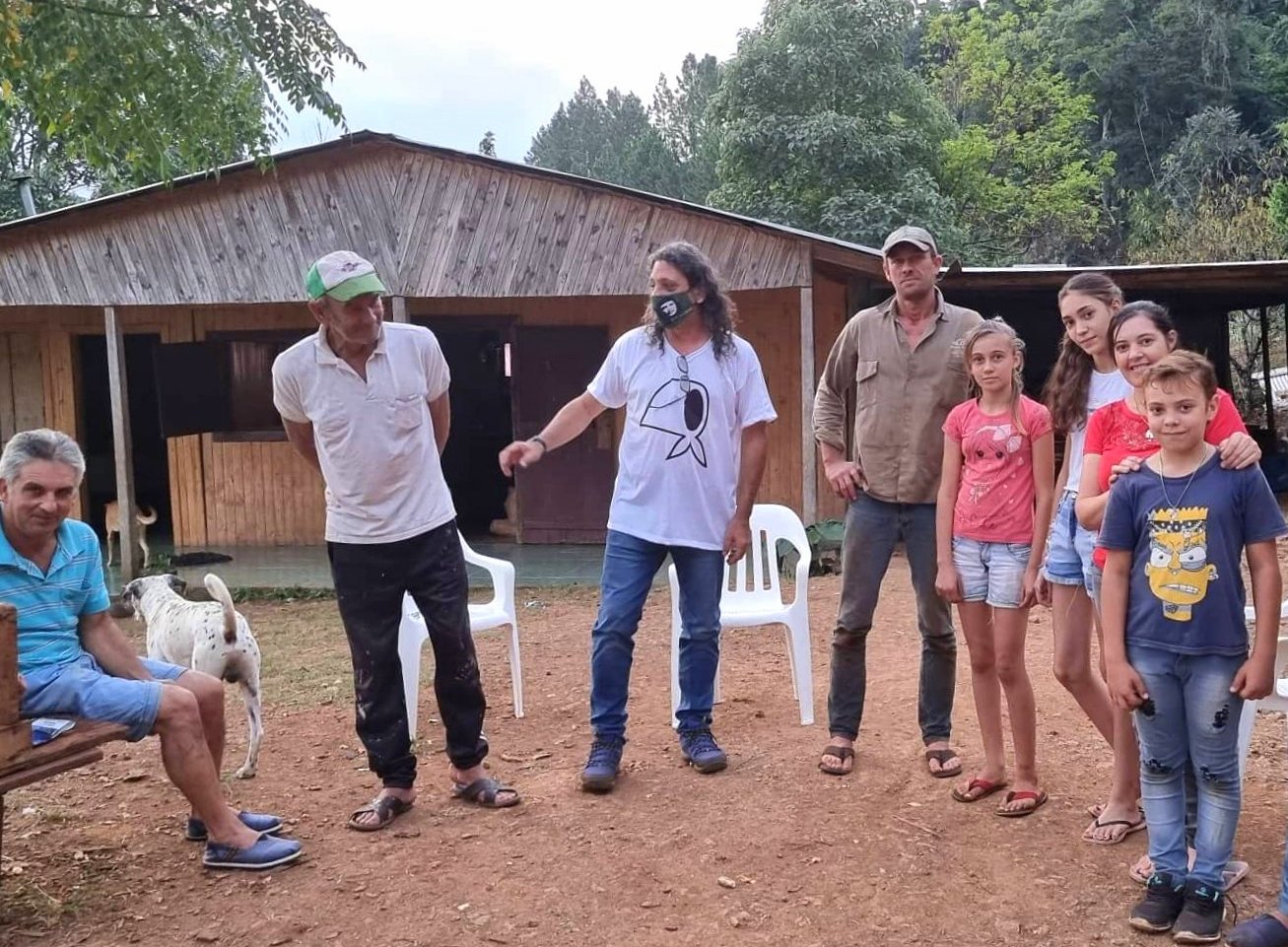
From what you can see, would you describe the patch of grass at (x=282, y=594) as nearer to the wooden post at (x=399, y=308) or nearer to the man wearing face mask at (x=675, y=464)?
the wooden post at (x=399, y=308)

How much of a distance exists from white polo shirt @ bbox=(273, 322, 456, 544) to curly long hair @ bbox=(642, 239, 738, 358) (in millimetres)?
814

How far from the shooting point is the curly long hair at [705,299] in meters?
3.83

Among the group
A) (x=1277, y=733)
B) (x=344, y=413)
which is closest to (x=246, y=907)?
(x=344, y=413)

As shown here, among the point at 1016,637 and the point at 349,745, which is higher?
the point at 1016,637

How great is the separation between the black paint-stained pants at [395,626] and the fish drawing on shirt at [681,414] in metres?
0.78

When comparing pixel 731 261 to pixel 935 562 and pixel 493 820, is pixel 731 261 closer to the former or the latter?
pixel 935 562

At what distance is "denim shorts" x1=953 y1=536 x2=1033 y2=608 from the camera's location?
11.1 ft

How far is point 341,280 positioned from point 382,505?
713 millimetres

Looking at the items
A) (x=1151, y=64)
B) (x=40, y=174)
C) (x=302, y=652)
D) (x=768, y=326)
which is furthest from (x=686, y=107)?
(x=302, y=652)

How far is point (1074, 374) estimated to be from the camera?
330cm

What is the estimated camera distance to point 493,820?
3631 mm

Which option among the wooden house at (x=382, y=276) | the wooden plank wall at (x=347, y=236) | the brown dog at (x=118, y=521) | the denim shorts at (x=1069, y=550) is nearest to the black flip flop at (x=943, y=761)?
the denim shorts at (x=1069, y=550)

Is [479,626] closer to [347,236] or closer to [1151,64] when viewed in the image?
[347,236]

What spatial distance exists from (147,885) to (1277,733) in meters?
4.12
